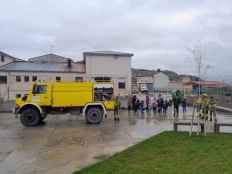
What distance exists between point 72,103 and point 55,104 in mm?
930

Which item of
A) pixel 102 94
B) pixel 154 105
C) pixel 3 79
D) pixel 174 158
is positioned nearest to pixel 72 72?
pixel 3 79

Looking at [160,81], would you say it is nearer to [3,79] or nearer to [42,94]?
[3,79]

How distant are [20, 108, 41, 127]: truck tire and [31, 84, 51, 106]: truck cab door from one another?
2.07 feet

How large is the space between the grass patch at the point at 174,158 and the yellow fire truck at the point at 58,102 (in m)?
6.02

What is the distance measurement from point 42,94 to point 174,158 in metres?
9.37

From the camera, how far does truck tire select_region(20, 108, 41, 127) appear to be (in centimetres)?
1350

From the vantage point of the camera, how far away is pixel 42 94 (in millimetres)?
13930

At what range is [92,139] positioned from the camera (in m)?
9.60

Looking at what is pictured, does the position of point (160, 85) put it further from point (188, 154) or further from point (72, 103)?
point (188, 154)

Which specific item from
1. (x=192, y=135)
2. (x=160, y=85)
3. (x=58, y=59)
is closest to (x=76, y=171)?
(x=192, y=135)

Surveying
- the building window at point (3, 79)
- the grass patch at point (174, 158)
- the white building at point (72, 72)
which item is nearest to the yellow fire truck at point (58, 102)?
the grass patch at point (174, 158)

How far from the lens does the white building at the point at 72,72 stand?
104 feet

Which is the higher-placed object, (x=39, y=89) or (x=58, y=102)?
(x=39, y=89)

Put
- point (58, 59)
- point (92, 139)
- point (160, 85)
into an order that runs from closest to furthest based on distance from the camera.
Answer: point (92, 139), point (58, 59), point (160, 85)
